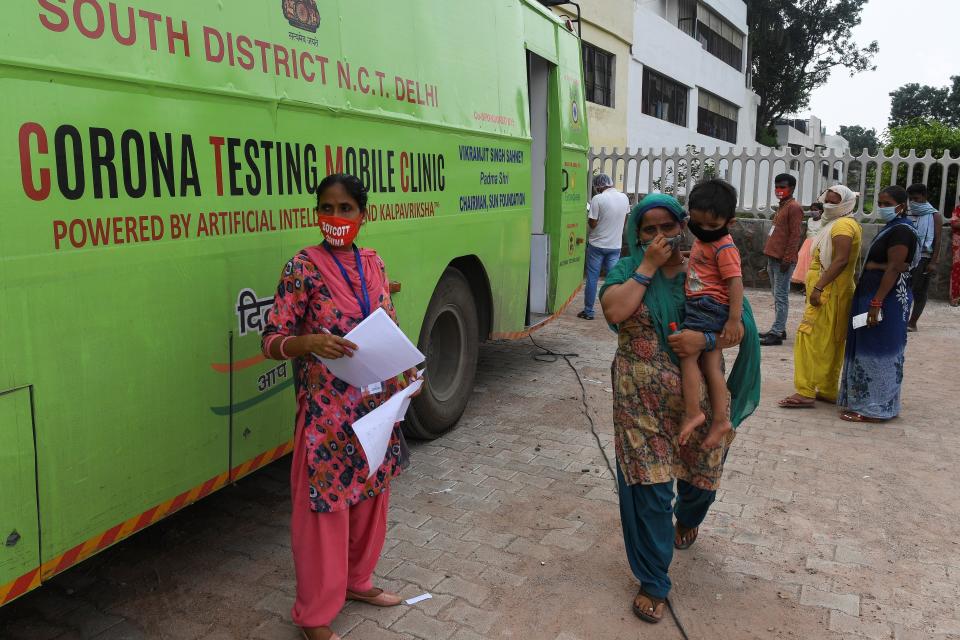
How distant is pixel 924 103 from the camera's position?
6309 centimetres

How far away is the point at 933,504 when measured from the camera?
4.29m

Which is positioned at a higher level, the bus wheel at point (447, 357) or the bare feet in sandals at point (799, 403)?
the bus wheel at point (447, 357)

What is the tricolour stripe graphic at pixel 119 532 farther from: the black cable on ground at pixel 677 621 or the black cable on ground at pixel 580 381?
the black cable on ground at pixel 580 381

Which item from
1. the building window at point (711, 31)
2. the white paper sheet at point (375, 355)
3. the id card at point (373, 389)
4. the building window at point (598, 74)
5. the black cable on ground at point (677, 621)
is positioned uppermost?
the building window at point (711, 31)

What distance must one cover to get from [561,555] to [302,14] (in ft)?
9.07

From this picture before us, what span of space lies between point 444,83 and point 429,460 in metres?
2.37

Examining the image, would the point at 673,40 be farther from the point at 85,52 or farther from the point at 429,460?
the point at 85,52

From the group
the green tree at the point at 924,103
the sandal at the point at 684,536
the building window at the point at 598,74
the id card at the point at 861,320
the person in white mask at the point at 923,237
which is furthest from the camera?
the green tree at the point at 924,103

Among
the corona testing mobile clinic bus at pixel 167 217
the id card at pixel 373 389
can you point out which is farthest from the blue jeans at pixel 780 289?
the id card at pixel 373 389

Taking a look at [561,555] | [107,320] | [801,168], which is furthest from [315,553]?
[801,168]

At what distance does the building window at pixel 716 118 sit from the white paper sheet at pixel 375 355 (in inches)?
1079

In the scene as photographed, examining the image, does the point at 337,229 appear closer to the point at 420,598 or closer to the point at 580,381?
the point at 420,598

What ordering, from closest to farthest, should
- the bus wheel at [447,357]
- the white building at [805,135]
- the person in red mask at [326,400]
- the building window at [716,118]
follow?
the person in red mask at [326,400] → the bus wheel at [447,357] → the building window at [716,118] → the white building at [805,135]

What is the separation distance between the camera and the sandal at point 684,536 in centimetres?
367
